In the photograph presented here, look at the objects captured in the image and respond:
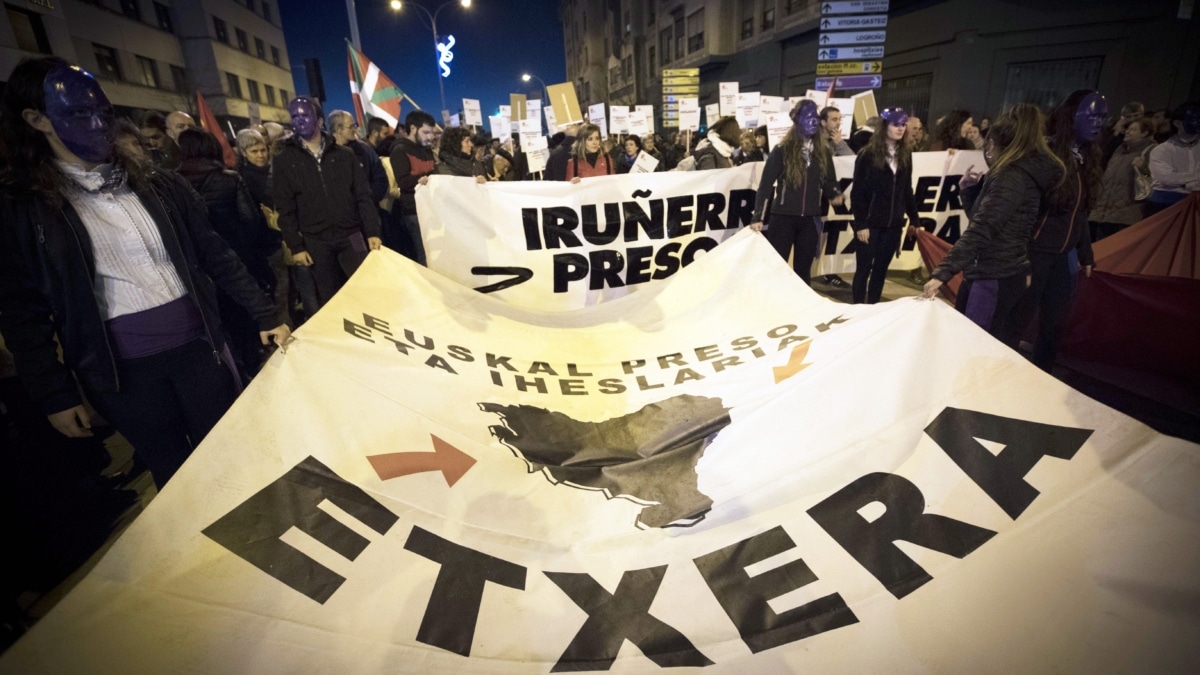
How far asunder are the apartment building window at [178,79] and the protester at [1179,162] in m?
37.2

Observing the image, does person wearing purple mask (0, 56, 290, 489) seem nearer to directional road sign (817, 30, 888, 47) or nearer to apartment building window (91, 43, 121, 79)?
directional road sign (817, 30, 888, 47)

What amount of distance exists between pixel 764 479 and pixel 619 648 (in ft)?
2.93

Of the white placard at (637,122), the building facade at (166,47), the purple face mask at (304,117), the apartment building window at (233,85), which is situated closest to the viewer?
the purple face mask at (304,117)

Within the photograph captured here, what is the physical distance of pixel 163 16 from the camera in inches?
1121

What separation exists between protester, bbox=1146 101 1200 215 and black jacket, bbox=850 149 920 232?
3032 millimetres

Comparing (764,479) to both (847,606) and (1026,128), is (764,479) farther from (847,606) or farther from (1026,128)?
(1026,128)

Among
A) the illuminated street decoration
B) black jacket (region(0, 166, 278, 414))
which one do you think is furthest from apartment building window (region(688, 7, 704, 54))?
black jacket (region(0, 166, 278, 414))

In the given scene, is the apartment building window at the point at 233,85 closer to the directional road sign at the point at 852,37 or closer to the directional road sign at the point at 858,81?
the directional road sign at the point at 852,37

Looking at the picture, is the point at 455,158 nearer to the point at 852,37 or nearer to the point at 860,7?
the point at 852,37

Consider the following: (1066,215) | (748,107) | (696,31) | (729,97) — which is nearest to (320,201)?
(1066,215)

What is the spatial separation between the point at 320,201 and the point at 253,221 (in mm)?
1172

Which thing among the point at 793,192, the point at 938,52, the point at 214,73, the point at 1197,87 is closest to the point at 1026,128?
the point at 793,192

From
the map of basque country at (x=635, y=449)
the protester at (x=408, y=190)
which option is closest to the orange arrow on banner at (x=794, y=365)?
the map of basque country at (x=635, y=449)

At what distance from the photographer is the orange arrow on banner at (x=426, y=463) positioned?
2156mm
